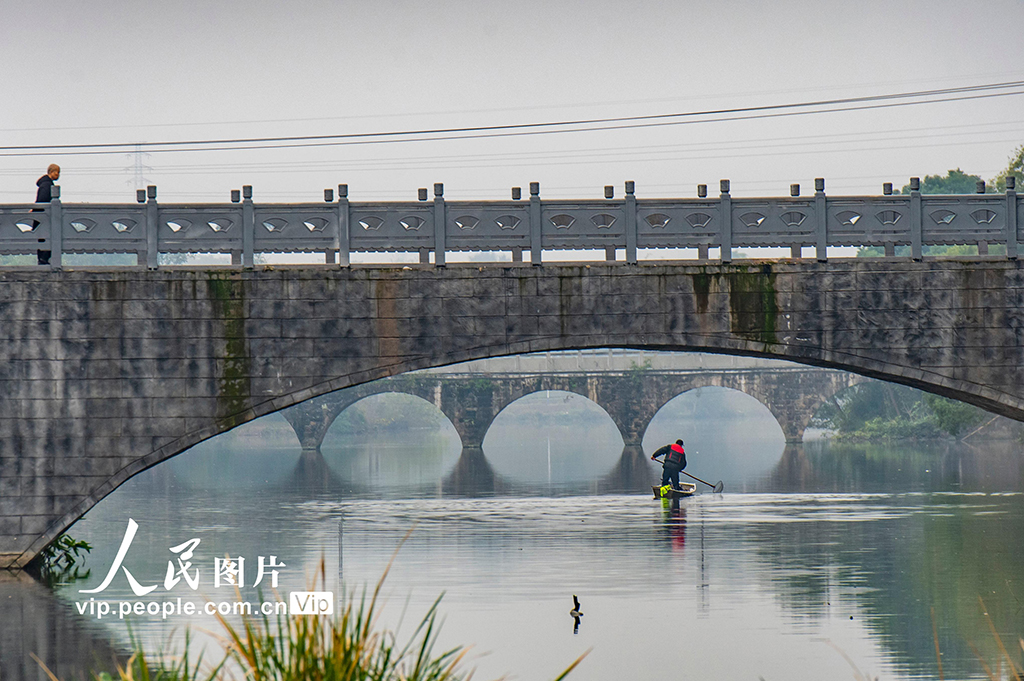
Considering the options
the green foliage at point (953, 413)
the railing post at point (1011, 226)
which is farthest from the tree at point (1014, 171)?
the railing post at point (1011, 226)

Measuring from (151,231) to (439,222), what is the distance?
4.22 m

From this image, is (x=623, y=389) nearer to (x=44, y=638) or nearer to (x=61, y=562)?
(x=61, y=562)

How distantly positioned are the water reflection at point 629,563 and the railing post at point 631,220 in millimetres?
4815

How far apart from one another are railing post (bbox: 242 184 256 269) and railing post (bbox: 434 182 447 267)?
268 centimetres

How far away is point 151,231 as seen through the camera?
1750 cm

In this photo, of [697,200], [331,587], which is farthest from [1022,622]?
[331,587]

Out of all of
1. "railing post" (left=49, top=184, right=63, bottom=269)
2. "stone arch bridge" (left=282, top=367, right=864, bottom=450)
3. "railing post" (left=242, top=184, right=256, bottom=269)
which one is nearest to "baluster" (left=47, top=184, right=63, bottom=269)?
"railing post" (left=49, top=184, right=63, bottom=269)

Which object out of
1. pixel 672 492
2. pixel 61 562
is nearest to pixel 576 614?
pixel 61 562

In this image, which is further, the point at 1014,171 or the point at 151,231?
the point at 1014,171

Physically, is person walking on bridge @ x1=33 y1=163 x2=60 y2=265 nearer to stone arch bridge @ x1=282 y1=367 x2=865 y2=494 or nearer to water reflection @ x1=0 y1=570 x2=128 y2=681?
water reflection @ x1=0 y1=570 x2=128 y2=681

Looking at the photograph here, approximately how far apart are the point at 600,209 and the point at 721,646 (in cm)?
736

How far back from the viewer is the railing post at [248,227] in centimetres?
1752

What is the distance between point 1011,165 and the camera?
53.7m

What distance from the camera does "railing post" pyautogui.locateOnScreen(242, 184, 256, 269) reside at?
17.5m
